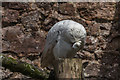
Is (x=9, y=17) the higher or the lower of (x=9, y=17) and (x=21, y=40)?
the higher

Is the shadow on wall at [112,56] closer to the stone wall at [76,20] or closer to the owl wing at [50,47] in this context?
the stone wall at [76,20]

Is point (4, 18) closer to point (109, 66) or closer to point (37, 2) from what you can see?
point (37, 2)

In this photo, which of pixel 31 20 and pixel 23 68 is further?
pixel 31 20

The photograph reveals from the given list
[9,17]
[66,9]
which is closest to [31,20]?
[9,17]

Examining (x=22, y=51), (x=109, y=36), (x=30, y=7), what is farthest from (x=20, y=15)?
(x=109, y=36)

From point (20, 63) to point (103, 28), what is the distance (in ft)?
4.81

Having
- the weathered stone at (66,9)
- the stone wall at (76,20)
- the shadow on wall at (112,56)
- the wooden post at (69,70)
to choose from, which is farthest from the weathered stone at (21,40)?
the wooden post at (69,70)

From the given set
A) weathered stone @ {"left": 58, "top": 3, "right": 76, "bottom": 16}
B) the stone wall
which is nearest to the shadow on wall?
the stone wall

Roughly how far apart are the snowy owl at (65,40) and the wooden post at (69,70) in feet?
0.98

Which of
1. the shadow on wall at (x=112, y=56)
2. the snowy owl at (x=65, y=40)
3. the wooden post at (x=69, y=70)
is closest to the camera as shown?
the wooden post at (x=69, y=70)

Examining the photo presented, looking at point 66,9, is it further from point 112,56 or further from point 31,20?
point 112,56

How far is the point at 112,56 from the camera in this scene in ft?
10.4

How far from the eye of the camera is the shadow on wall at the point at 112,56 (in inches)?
121

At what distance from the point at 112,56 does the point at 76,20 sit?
642mm
